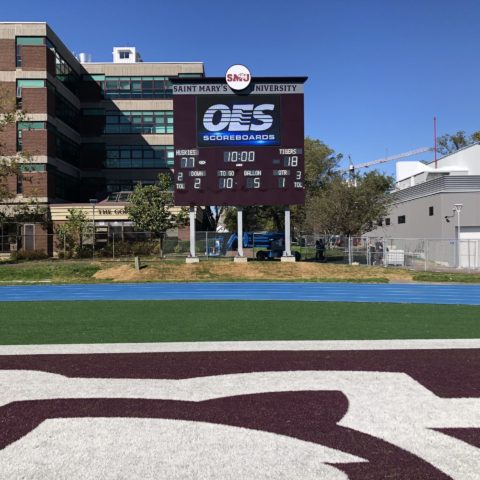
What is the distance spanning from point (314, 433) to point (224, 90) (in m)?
22.2

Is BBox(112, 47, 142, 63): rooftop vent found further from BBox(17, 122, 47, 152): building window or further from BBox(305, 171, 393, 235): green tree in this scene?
BBox(305, 171, 393, 235): green tree

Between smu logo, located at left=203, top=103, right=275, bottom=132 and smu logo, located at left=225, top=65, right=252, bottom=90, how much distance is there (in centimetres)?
99

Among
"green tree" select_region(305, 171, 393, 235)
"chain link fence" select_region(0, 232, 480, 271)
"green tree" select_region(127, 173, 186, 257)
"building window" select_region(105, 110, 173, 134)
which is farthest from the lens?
"building window" select_region(105, 110, 173, 134)

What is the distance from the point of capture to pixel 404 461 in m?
3.65

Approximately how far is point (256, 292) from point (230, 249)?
1742cm

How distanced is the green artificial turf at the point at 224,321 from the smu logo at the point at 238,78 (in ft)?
45.0

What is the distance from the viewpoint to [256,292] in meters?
18.4

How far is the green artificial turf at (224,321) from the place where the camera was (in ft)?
29.2

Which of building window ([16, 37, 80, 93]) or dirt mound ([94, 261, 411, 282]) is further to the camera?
building window ([16, 37, 80, 93])

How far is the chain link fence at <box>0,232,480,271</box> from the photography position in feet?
95.7

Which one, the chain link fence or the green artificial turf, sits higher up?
the chain link fence

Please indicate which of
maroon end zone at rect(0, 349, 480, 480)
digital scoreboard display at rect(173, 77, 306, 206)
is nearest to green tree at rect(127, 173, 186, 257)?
digital scoreboard display at rect(173, 77, 306, 206)

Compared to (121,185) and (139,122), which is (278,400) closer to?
(121,185)

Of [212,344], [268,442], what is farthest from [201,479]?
[212,344]
